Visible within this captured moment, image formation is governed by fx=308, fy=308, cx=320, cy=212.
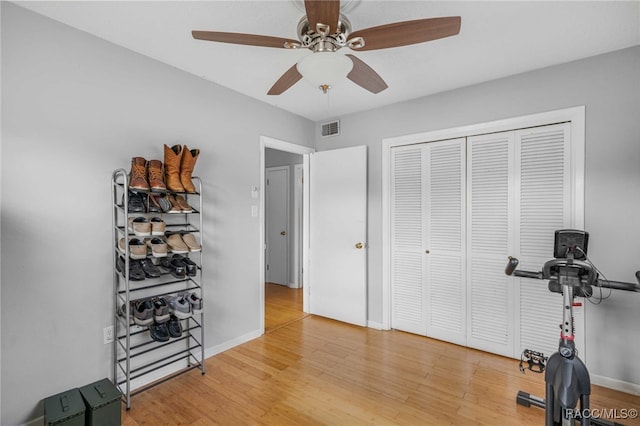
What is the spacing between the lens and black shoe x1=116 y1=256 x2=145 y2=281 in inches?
83.7

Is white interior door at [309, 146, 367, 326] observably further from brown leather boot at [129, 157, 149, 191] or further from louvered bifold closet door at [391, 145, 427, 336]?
brown leather boot at [129, 157, 149, 191]

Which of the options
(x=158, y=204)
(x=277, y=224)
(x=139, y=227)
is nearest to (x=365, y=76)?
(x=158, y=204)

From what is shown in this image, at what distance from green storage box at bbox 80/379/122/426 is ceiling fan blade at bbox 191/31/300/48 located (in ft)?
6.92

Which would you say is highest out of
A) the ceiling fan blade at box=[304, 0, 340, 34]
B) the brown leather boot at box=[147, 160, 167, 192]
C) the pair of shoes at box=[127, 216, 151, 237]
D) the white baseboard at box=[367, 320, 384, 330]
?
the ceiling fan blade at box=[304, 0, 340, 34]

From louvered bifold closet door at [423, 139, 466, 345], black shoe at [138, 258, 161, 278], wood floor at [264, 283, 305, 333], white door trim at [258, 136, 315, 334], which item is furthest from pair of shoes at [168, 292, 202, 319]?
louvered bifold closet door at [423, 139, 466, 345]

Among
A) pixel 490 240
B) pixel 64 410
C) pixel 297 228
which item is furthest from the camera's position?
pixel 297 228

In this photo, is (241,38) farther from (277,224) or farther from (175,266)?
(277,224)

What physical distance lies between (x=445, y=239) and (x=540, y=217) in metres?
0.81

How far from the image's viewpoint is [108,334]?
2164 millimetres

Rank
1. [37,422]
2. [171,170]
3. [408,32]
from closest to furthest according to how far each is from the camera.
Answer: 1. [408,32]
2. [37,422]
3. [171,170]

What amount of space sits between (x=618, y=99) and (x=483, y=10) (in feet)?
4.51

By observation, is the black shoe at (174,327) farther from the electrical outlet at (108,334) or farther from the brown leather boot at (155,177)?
the brown leather boot at (155,177)

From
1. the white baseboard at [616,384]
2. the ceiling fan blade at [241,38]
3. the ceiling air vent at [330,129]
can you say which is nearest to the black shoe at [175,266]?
the ceiling fan blade at [241,38]

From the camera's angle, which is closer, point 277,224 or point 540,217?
point 540,217
